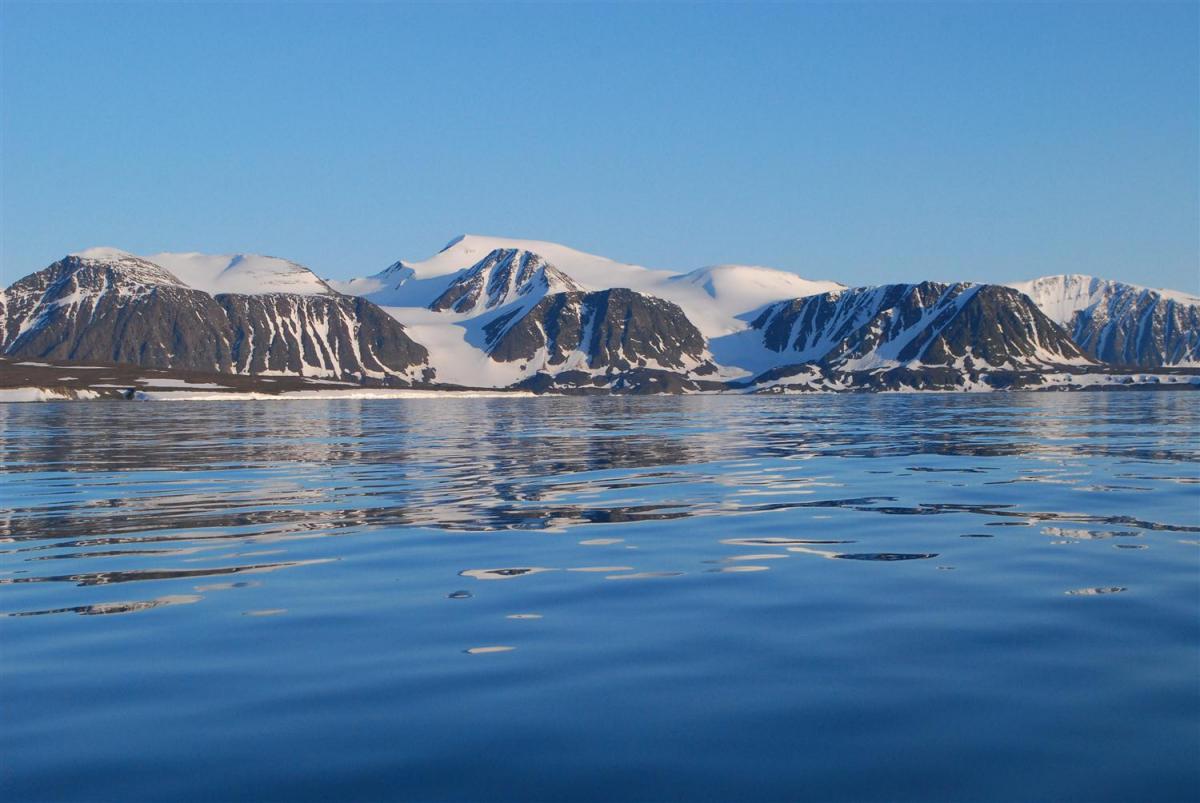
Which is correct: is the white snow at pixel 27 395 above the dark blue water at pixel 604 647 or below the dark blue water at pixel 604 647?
below

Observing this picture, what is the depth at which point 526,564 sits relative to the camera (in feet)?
59.0

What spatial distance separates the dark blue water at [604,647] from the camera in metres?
8.43

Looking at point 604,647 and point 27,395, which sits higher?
point 604,647

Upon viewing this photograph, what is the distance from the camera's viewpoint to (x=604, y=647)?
40.2 ft

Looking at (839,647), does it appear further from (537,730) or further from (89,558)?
(89,558)

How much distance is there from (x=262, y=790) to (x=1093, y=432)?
61.7 m

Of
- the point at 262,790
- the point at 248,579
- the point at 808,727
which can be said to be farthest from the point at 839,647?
the point at 248,579

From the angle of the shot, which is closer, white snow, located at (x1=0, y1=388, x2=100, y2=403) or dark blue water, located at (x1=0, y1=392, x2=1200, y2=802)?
dark blue water, located at (x1=0, y1=392, x2=1200, y2=802)

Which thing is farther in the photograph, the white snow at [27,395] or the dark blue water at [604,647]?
the white snow at [27,395]

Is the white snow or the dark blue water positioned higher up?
the dark blue water

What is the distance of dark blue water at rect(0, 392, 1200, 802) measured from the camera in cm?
843

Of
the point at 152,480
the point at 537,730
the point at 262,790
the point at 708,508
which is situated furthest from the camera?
the point at 152,480

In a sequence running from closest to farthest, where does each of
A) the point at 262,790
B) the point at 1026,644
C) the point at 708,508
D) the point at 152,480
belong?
the point at 262,790 < the point at 1026,644 < the point at 708,508 < the point at 152,480

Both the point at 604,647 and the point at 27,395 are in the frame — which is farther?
the point at 27,395
